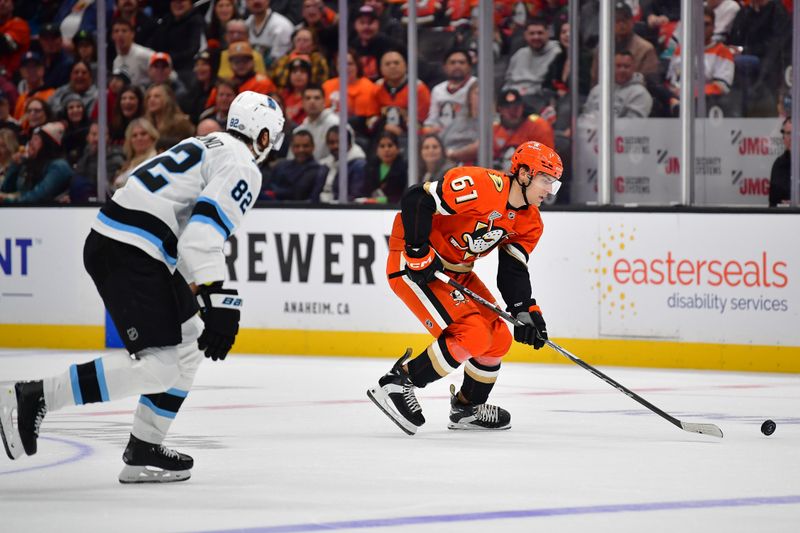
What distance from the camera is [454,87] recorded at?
9.03 metres

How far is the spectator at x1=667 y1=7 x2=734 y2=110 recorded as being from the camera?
27.0 feet

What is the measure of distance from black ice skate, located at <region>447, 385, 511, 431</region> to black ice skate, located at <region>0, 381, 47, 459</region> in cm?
199

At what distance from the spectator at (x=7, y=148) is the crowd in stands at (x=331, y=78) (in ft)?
0.04

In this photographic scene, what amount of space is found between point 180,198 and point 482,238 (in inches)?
69.3

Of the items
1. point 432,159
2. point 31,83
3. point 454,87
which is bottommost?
point 432,159

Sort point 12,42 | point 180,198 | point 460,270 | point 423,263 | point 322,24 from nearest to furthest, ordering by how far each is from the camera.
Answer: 1. point 180,198
2. point 423,263
3. point 460,270
4. point 322,24
5. point 12,42

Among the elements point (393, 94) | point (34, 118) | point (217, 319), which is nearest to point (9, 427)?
point (217, 319)

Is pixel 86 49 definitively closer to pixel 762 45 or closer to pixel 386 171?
pixel 386 171

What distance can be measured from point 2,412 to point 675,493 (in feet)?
6.23

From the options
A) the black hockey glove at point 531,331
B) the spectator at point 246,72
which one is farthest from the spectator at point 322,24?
the black hockey glove at point 531,331

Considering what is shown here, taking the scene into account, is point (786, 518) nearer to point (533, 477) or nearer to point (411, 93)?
point (533, 477)

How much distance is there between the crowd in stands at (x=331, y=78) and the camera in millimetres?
8328

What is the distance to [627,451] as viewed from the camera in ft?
16.0

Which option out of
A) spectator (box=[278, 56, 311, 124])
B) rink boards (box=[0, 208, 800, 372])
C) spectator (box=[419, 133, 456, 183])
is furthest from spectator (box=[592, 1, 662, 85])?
spectator (box=[278, 56, 311, 124])
